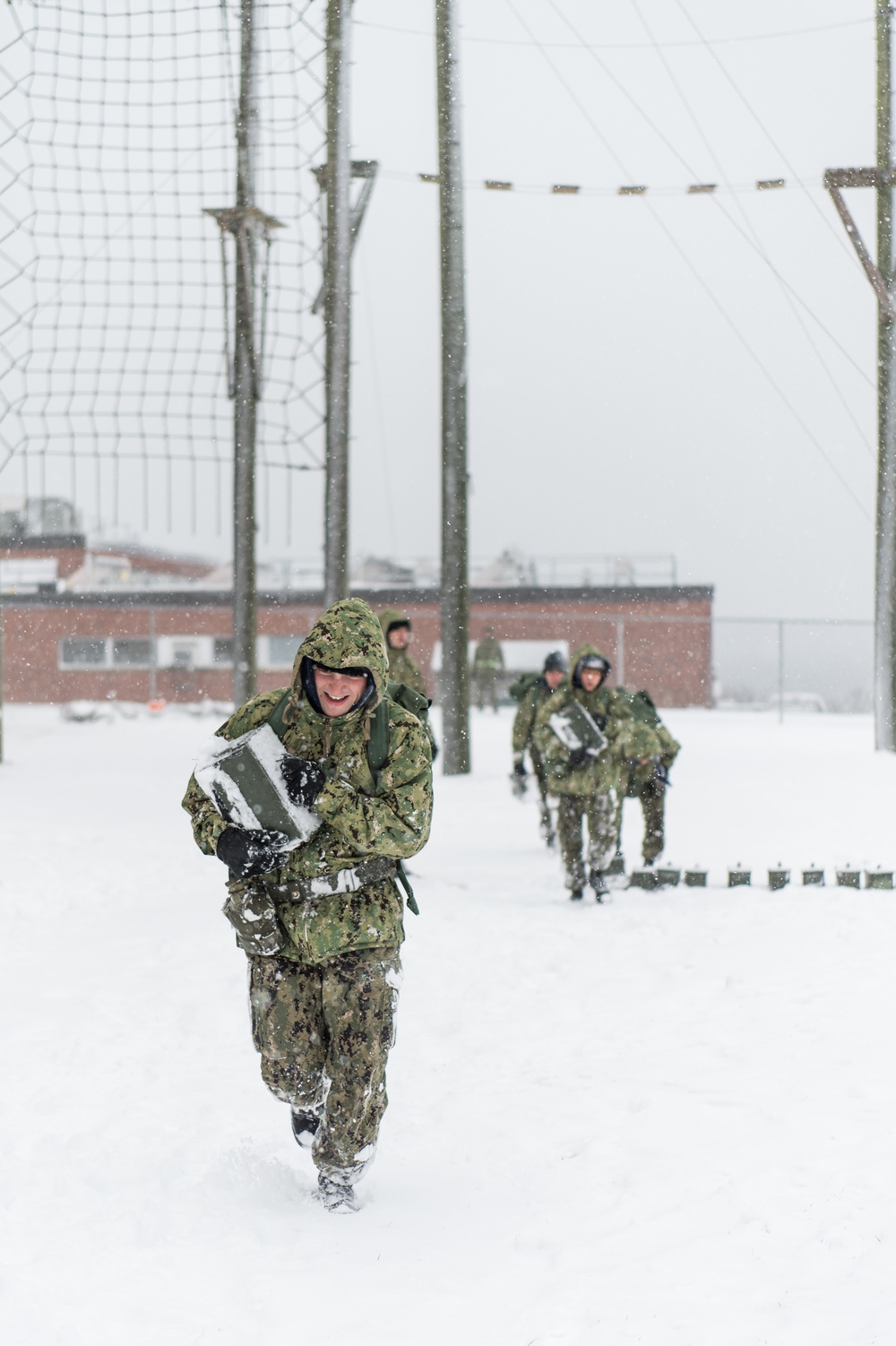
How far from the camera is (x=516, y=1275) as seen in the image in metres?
3.76

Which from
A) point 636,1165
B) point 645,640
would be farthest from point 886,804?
point 645,640

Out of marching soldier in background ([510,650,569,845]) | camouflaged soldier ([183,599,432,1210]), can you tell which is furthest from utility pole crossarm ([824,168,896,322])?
camouflaged soldier ([183,599,432,1210])

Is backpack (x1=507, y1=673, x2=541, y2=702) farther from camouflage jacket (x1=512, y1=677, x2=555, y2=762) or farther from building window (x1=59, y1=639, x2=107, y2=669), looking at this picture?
building window (x1=59, y1=639, x2=107, y2=669)

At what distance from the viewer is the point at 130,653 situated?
3341 centimetres

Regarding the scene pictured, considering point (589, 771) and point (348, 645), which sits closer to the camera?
point (348, 645)

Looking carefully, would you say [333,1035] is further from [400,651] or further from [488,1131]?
[400,651]

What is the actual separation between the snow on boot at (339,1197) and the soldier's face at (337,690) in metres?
1.46

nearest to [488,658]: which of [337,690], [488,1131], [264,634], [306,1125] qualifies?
[264,634]

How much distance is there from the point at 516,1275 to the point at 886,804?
418 inches

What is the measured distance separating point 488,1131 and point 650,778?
537 cm

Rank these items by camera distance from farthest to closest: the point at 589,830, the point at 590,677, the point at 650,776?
the point at 650,776, the point at 589,830, the point at 590,677

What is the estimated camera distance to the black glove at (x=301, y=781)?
3957 mm

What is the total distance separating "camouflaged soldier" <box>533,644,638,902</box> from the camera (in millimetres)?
9094

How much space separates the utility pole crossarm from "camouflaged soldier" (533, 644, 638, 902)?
911cm
